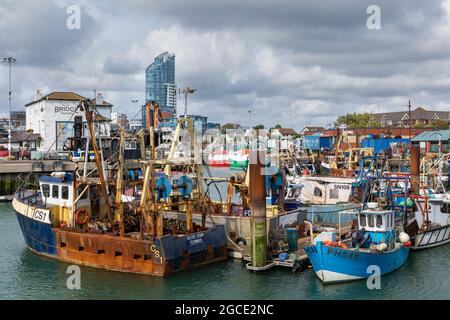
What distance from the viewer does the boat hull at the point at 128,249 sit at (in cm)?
2467

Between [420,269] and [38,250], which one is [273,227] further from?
[38,250]

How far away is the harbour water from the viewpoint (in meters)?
23.1

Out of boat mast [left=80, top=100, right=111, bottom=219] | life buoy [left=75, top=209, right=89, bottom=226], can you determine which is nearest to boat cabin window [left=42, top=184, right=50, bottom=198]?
life buoy [left=75, top=209, right=89, bottom=226]

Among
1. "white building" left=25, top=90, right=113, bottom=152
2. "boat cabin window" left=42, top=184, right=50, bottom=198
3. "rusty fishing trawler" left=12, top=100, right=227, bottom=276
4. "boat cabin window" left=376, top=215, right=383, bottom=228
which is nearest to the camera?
"rusty fishing trawler" left=12, top=100, right=227, bottom=276

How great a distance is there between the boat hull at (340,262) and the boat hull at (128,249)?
17.6 feet

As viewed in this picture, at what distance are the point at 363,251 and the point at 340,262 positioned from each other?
4.28 ft

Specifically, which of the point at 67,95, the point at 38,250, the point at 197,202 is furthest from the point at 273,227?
the point at 67,95

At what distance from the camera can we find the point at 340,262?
23750mm

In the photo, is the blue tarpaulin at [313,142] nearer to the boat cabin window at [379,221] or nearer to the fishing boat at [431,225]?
the fishing boat at [431,225]

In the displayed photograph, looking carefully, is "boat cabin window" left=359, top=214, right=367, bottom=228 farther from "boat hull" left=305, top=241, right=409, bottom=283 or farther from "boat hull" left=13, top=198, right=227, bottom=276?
"boat hull" left=13, top=198, right=227, bottom=276

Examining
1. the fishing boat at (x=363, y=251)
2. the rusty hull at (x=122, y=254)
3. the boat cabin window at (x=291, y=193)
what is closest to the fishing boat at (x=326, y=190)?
the boat cabin window at (x=291, y=193)
